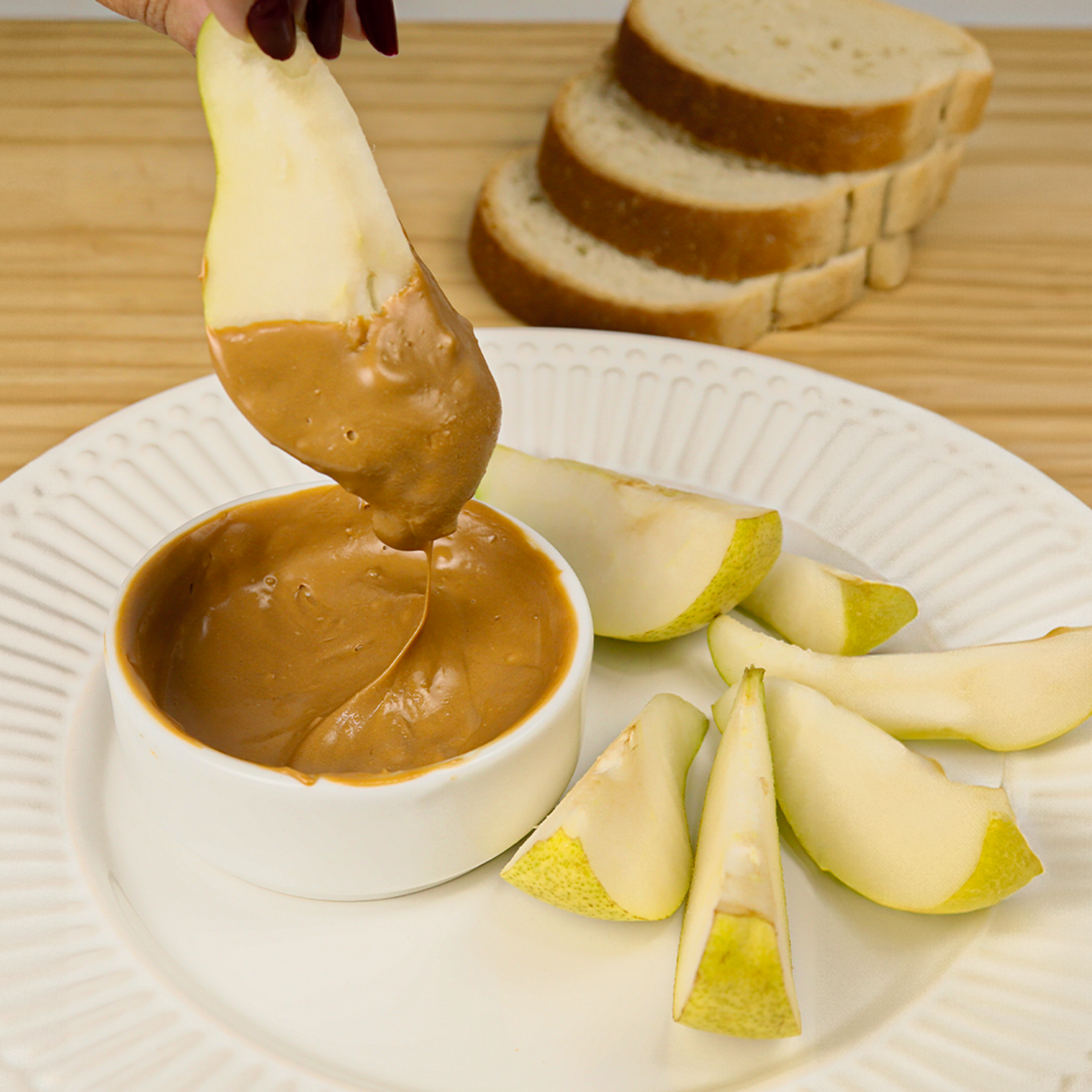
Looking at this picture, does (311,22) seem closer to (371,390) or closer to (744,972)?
(371,390)

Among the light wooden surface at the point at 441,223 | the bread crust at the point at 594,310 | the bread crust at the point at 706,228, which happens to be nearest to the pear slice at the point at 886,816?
the light wooden surface at the point at 441,223

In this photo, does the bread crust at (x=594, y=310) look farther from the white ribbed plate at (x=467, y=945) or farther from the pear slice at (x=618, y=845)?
the pear slice at (x=618, y=845)

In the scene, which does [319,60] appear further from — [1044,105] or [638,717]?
[1044,105]

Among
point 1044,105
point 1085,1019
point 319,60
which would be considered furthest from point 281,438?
point 1044,105

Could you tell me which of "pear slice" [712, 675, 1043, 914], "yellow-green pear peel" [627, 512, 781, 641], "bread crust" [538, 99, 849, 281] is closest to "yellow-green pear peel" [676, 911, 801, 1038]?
"pear slice" [712, 675, 1043, 914]

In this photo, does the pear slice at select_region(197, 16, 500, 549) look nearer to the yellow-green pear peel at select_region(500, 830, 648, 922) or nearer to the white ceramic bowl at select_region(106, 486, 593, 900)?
the white ceramic bowl at select_region(106, 486, 593, 900)

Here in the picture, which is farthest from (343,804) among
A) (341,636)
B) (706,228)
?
(706,228)

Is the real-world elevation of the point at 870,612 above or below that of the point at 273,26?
below
